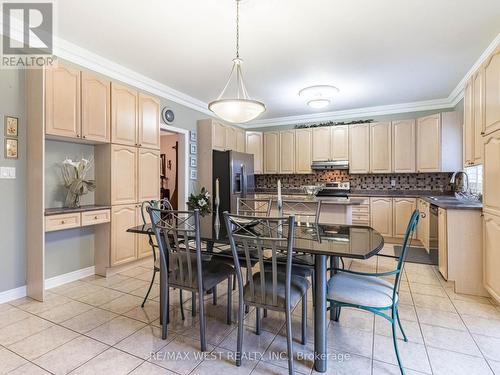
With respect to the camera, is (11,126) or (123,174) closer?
(11,126)

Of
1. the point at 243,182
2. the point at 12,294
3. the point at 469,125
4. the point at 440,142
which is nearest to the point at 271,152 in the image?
the point at 243,182

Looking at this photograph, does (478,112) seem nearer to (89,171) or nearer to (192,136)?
(192,136)

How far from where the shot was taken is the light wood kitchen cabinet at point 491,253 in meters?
2.31

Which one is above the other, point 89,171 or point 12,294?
point 89,171

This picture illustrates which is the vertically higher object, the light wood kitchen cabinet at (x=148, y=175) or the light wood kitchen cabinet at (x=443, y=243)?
the light wood kitchen cabinet at (x=148, y=175)

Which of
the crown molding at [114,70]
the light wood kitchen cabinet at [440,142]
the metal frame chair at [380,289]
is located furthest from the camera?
the light wood kitchen cabinet at [440,142]

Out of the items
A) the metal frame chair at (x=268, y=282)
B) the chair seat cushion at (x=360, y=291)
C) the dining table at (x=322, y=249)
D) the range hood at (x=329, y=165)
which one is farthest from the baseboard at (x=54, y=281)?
the range hood at (x=329, y=165)

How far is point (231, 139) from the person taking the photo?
5.48 m

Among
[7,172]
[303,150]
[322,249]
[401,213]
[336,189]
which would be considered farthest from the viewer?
[303,150]

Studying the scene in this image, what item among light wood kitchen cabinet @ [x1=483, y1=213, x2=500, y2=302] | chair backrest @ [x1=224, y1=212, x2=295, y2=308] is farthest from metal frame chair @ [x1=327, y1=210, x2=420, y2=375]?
light wood kitchen cabinet @ [x1=483, y1=213, x2=500, y2=302]

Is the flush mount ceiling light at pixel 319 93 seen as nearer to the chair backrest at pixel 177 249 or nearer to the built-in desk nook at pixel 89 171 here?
the built-in desk nook at pixel 89 171

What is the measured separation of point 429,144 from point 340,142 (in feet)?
4.90

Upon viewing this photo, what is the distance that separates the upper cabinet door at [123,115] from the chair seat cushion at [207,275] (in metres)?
1.98

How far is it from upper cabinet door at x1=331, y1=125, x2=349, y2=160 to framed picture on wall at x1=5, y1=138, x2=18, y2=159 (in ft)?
16.1
